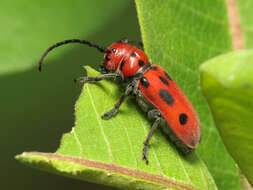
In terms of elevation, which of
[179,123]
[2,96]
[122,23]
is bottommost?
[179,123]

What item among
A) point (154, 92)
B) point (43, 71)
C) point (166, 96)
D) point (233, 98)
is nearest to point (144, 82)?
point (154, 92)

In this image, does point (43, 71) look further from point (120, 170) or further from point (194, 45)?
point (120, 170)

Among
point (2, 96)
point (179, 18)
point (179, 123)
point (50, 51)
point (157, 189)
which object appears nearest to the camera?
point (157, 189)

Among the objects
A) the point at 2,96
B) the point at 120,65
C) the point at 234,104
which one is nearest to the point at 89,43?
the point at 120,65

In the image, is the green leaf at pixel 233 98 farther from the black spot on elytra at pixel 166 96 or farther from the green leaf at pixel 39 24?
the green leaf at pixel 39 24

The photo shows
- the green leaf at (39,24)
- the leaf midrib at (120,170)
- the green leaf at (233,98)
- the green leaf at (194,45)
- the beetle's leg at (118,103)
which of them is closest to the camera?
the green leaf at (233,98)

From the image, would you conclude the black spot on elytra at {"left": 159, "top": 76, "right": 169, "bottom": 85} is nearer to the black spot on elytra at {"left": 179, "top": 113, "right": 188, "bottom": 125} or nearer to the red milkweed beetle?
the red milkweed beetle

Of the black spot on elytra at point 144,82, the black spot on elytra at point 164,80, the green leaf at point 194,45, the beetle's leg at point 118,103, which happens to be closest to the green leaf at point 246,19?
the green leaf at point 194,45

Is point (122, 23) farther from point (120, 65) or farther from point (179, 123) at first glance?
point (179, 123)
